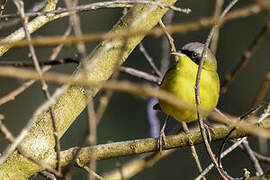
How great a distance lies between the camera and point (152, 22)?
3041mm

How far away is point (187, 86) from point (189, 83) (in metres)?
0.04

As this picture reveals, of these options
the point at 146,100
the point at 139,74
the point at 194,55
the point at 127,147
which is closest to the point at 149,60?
the point at 139,74

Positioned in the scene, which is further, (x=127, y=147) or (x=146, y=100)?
(x=146, y=100)

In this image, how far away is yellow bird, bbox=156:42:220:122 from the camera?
12.2 feet

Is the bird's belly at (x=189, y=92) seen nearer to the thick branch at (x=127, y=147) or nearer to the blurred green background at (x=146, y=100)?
the thick branch at (x=127, y=147)

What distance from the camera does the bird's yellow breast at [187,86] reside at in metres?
3.71

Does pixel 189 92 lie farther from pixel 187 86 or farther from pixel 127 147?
pixel 127 147

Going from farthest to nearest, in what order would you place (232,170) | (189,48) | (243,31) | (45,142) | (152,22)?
1. (243,31)
2. (232,170)
3. (189,48)
4. (152,22)
5. (45,142)

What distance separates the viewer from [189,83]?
148 inches

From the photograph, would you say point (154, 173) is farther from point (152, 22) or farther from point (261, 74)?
point (152, 22)

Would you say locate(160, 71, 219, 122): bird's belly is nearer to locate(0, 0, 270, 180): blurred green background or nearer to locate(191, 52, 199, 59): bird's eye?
locate(191, 52, 199, 59): bird's eye

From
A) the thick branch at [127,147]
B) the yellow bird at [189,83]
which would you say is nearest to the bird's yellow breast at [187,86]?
the yellow bird at [189,83]

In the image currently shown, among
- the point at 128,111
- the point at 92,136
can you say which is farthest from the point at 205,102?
the point at 128,111

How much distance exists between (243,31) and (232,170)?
310 cm
